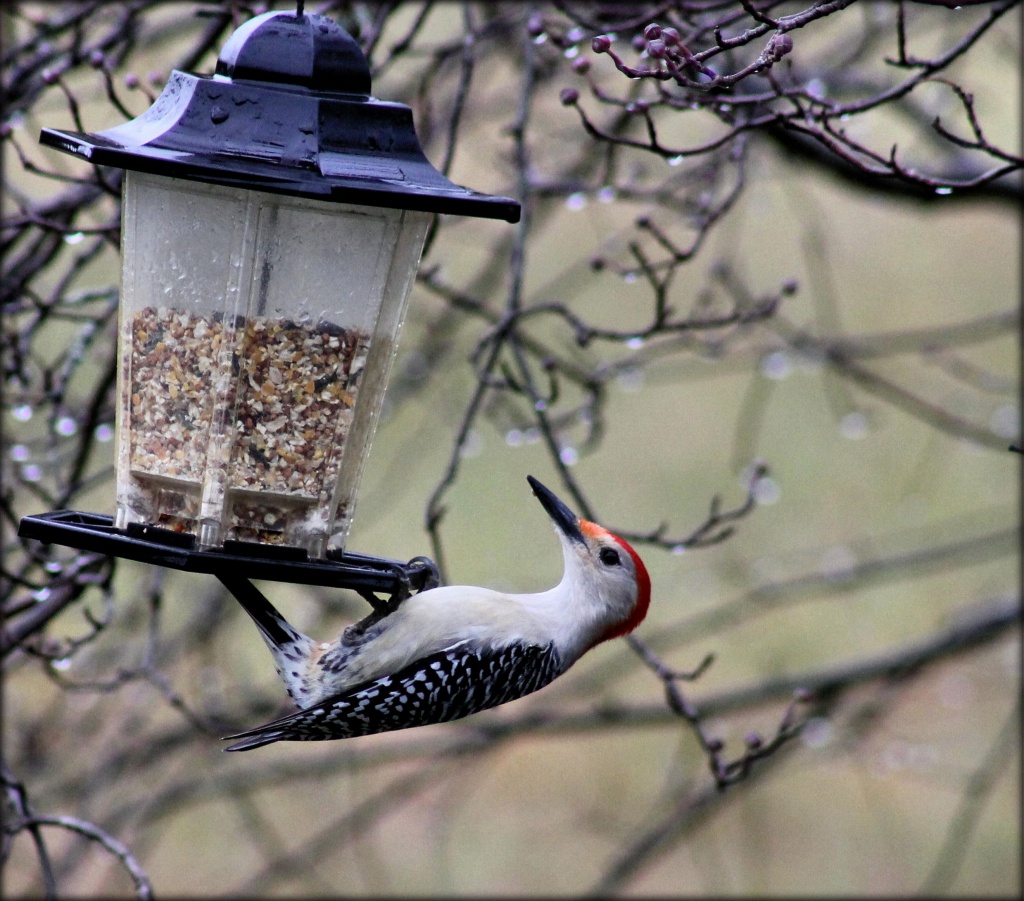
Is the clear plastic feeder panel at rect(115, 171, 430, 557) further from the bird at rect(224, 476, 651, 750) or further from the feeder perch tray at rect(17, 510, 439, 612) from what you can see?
the bird at rect(224, 476, 651, 750)

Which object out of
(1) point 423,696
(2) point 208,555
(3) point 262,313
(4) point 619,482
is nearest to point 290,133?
(3) point 262,313

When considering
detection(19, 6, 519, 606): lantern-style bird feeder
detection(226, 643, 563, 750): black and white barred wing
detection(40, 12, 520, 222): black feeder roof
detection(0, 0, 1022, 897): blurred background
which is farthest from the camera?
detection(0, 0, 1022, 897): blurred background

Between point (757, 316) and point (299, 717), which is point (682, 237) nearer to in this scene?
point (757, 316)

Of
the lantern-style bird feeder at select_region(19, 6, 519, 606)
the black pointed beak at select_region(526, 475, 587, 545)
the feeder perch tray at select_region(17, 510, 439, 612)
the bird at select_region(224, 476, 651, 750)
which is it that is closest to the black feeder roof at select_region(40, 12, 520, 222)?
the lantern-style bird feeder at select_region(19, 6, 519, 606)

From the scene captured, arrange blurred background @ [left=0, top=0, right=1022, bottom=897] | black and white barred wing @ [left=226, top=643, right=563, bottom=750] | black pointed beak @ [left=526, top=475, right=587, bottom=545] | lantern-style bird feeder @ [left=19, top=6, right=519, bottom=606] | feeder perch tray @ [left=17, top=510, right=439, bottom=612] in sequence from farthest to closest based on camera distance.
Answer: blurred background @ [left=0, top=0, right=1022, bottom=897]
black pointed beak @ [left=526, top=475, right=587, bottom=545]
black and white barred wing @ [left=226, top=643, right=563, bottom=750]
feeder perch tray @ [left=17, top=510, right=439, bottom=612]
lantern-style bird feeder @ [left=19, top=6, right=519, bottom=606]

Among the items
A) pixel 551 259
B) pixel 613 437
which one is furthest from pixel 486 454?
pixel 551 259

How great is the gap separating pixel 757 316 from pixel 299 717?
5.92ft

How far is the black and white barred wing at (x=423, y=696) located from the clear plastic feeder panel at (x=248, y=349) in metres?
0.79

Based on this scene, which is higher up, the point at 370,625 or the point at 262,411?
the point at 262,411

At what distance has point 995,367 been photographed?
13.0m

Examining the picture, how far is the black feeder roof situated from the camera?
2328 millimetres

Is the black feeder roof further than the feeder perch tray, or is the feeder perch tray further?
the feeder perch tray

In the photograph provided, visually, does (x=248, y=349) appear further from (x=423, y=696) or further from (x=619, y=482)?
(x=619, y=482)

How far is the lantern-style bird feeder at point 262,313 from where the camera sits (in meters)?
2.49
